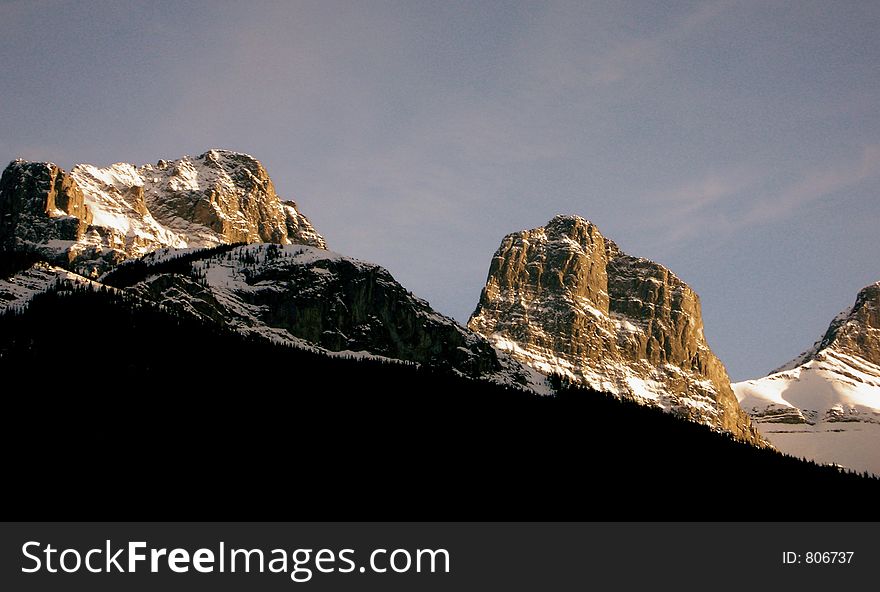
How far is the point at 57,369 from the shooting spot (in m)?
152

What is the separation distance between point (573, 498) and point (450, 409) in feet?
95.4

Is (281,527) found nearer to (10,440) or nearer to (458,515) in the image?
(458,515)

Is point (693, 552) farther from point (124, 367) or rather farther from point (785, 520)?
point (124, 367)

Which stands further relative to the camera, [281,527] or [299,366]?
[299,366]

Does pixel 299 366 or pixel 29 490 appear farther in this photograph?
pixel 299 366

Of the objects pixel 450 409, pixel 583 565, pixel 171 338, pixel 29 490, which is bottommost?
pixel 583 565

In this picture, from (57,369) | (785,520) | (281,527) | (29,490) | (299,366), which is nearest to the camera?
(29,490)

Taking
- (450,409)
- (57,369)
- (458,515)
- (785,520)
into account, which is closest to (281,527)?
(458,515)

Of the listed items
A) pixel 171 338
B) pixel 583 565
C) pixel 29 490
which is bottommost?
pixel 583 565

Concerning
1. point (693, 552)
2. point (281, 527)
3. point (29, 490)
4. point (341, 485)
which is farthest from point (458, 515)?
point (29, 490)

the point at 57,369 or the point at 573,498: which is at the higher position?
the point at 57,369

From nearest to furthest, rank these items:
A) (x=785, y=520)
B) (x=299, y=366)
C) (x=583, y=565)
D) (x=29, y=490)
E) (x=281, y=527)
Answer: (x=29, y=490) < (x=281, y=527) < (x=583, y=565) < (x=785, y=520) < (x=299, y=366)

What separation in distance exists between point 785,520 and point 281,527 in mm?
83517

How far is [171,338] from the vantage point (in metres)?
178
